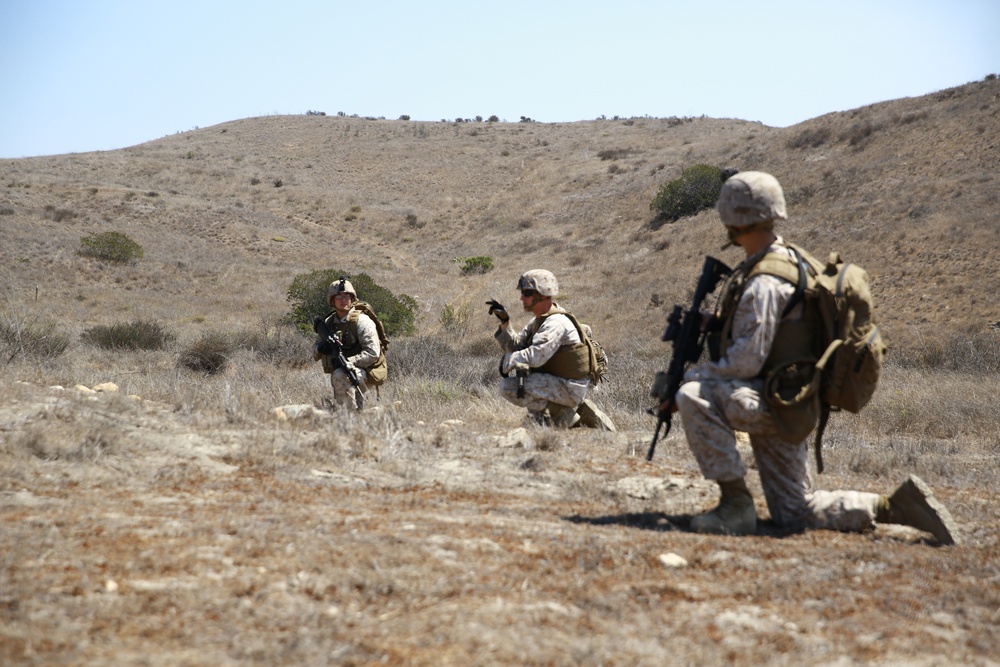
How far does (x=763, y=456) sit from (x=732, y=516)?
13.4 inches

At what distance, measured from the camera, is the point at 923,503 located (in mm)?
3885

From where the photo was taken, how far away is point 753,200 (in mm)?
4000

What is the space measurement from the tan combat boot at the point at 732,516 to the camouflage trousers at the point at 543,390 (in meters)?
3.00

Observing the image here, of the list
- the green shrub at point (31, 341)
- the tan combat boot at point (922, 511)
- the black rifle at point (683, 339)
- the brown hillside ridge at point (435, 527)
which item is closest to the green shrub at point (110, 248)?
the brown hillside ridge at point (435, 527)

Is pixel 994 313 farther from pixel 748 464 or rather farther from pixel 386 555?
pixel 386 555

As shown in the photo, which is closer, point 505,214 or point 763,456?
point 763,456

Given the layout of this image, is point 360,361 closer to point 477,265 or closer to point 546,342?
point 546,342

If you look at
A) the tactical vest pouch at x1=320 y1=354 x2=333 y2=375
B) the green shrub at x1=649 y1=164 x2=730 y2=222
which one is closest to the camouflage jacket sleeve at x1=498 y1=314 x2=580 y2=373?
the tactical vest pouch at x1=320 y1=354 x2=333 y2=375

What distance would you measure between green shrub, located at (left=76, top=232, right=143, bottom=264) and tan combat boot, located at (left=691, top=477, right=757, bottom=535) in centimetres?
2953

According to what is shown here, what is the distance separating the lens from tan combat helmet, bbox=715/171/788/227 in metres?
4.00

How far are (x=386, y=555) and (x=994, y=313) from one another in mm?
17802

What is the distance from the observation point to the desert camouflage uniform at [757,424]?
3863 millimetres

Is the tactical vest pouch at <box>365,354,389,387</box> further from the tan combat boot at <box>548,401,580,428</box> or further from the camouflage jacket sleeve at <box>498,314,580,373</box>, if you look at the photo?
the tan combat boot at <box>548,401,580,428</box>

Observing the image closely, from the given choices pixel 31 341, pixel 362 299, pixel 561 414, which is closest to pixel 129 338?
pixel 31 341
